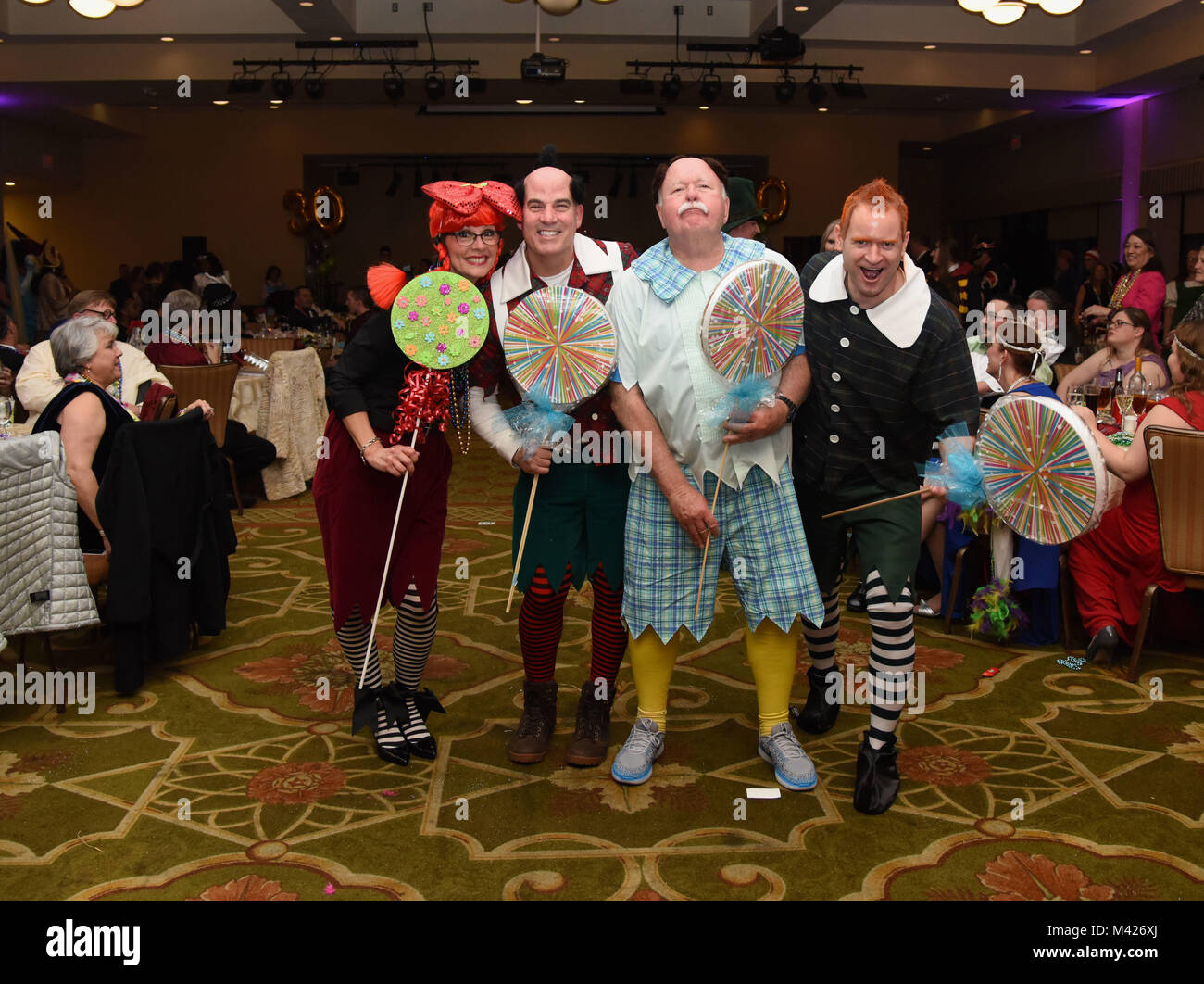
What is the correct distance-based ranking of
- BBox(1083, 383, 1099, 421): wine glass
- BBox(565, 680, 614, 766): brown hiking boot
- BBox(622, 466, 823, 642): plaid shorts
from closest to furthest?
1. BBox(622, 466, 823, 642): plaid shorts
2. BBox(565, 680, 614, 766): brown hiking boot
3. BBox(1083, 383, 1099, 421): wine glass

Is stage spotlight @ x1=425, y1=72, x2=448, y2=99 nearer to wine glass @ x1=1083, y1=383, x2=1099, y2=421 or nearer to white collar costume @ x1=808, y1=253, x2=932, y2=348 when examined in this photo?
wine glass @ x1=1083, y1=383, x2=1099, y2=421

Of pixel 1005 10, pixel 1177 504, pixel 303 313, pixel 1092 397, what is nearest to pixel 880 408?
pixel 1177 504

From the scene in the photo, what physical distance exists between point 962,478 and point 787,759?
83 cm

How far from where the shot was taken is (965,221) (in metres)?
18.3

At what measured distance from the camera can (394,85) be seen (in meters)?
11.3

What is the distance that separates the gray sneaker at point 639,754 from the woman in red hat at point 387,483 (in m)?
0.55

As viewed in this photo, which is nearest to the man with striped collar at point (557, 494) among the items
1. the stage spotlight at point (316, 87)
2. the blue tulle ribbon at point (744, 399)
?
the blue tulle ribbon at point (744, 399)

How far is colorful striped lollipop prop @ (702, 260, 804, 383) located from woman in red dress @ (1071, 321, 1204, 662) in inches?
61.5

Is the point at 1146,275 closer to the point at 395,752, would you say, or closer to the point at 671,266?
the point at 671,266

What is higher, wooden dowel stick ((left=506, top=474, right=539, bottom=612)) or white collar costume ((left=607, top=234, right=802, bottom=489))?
white collar costume ((left=607, top=234, right=802, bottom=489))

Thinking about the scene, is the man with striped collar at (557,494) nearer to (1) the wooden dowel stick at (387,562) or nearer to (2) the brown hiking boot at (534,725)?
(2) the brown hiking boot at (534,725)

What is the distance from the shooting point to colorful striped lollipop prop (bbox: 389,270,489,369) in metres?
2.67

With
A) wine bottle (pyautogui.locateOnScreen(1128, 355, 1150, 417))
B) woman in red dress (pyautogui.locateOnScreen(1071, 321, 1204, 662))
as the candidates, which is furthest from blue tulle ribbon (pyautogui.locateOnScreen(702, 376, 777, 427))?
wine bottle (pyautogui.locateOnScreen(1128, 355, 1150, 417))
